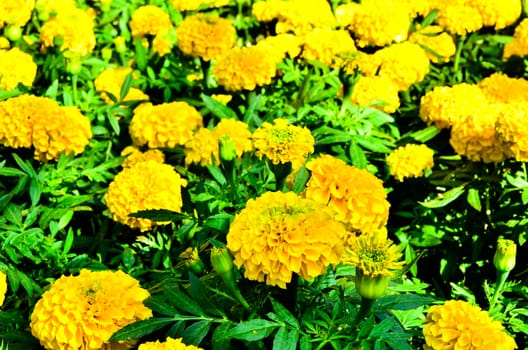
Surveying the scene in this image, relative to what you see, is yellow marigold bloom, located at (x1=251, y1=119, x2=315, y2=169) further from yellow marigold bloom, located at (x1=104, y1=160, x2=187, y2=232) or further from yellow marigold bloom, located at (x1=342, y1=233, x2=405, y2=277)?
yellow marigold bloom, located at (x1=104, y1=160, x2=187, y2=232)

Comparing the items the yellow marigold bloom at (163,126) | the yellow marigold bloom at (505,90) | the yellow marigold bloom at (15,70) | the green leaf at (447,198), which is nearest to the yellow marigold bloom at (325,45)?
the yellow marigold bloom at (505,90)

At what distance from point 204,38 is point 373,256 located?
1.67m

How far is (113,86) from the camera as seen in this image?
2.79 m

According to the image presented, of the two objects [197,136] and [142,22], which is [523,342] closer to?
[197,136]

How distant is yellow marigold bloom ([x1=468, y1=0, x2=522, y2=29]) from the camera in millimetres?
3014

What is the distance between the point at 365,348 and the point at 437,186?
1.27m

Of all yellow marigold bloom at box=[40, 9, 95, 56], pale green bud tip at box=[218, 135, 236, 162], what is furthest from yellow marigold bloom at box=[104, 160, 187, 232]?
yellow marigold bloom at box=[40, 9, 95, 56]

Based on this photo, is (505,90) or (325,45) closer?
(505,90)

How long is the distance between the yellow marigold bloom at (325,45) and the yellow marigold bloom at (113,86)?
71 centimetres

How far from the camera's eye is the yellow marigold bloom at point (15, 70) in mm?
2629

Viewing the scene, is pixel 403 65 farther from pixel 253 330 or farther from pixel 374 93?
pixel 253 330

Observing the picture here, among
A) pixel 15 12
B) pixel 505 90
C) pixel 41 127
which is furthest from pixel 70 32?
pixel 505 90

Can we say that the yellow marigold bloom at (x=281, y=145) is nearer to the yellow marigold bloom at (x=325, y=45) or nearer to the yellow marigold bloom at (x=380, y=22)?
the yellow marigold bloom at (x=325, y=45)

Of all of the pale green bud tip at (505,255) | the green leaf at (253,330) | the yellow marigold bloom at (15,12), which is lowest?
the pale green bud tip at (505,255)
